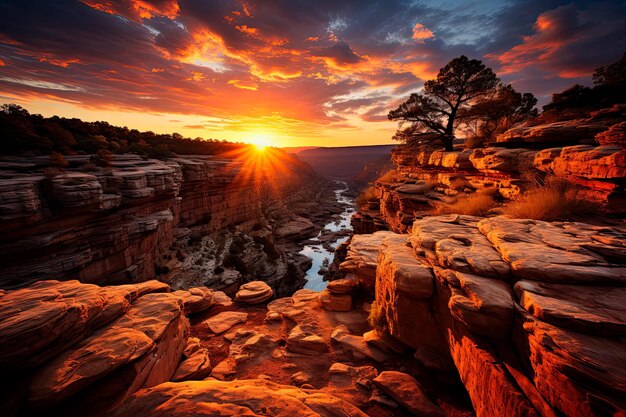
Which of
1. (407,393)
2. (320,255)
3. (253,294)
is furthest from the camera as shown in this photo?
(320,255)

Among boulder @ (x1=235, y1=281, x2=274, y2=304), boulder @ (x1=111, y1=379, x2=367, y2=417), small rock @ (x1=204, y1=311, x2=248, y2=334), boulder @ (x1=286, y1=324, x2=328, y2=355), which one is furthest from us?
boulder @ (x1=235, y1=281, x2=274, y2=304)

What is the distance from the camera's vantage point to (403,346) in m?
5.19

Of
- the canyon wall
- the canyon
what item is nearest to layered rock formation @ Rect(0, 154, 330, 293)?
the canyon

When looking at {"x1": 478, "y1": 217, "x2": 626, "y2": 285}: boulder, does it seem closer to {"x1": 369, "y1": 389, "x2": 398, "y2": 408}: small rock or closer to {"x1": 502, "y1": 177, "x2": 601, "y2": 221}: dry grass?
{"x1": 502, "y1": 177, "x2": 601, "y2": 221}: dry grass

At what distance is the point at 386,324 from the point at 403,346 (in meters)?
0.58

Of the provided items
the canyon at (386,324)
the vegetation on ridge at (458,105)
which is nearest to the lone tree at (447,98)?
the vegetation on ridge at (458,105)

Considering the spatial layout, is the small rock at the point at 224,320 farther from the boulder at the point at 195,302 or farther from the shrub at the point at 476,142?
the shrub at the point at 476,142

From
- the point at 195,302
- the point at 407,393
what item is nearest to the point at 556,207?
the point at 407,393

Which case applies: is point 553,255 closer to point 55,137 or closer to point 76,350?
point 76,350

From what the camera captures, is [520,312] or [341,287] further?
[341,287]

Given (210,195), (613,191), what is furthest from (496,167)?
(210,195)

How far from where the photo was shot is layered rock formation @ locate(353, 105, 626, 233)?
6.01 metres

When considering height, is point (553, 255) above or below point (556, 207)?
below

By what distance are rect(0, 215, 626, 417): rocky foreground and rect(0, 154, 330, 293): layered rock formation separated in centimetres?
973
